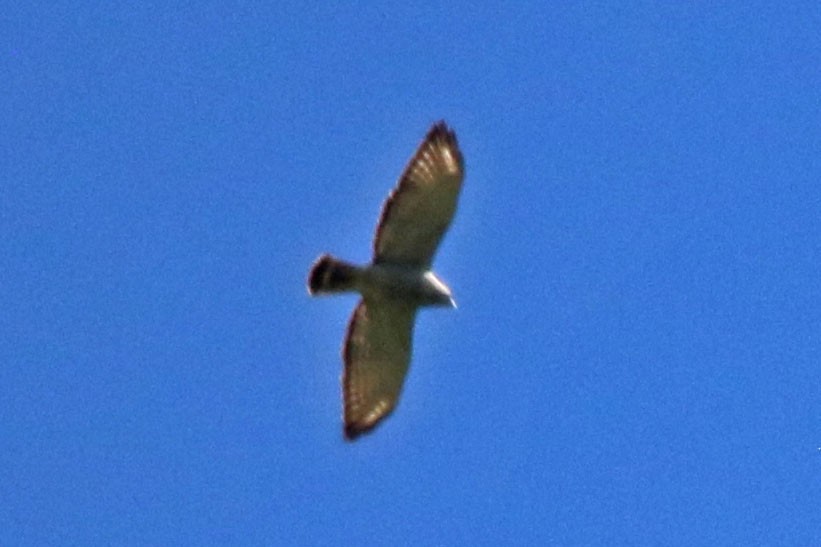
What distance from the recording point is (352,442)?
23.1 metres

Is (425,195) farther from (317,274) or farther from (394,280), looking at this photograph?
(317,274)

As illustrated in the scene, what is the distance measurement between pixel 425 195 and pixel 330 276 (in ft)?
4.44

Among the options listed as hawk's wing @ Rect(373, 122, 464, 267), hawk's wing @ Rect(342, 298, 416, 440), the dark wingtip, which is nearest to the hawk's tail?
the dark wingtip

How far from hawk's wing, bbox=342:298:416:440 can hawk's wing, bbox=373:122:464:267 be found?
122 cm

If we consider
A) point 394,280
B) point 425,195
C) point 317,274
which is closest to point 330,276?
point 317,274

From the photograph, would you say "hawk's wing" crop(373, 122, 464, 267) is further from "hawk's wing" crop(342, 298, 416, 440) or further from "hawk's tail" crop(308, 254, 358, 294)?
"hawk's wing" crop(342, 298, 416, 440)

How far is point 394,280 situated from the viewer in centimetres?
2225

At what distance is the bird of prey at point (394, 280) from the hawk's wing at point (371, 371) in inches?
0.4

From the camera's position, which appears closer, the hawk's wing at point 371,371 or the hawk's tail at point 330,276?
the hawk's tail at point 330,276

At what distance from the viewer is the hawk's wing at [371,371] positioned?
23.0m

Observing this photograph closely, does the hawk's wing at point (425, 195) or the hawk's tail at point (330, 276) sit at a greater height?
the hawk's wing at point (425, 195)

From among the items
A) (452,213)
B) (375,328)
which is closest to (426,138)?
(452,213)

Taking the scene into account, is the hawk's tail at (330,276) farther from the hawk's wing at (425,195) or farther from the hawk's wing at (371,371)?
the hawk's wing at (371,371)

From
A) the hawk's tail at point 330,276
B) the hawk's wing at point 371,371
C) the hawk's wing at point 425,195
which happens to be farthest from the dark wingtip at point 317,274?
the hawk's wing at point 371,371
